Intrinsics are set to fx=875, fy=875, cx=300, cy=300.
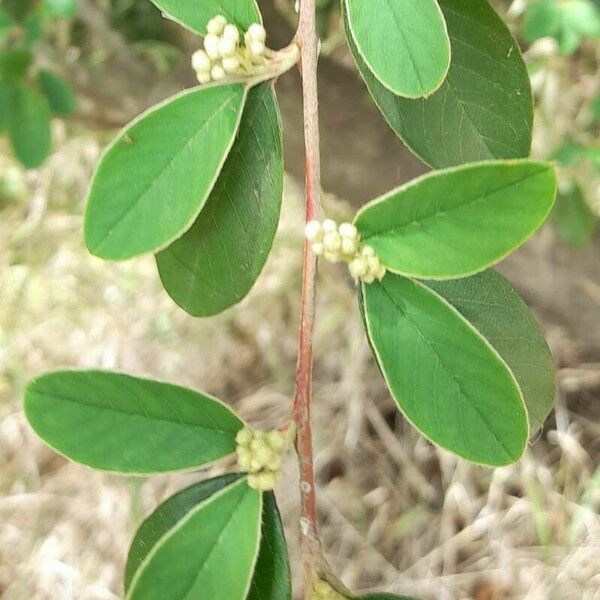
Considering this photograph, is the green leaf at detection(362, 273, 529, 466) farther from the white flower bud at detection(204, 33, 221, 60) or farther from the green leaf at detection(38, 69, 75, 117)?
the green leaf at detection(38, 69, 75, 117)

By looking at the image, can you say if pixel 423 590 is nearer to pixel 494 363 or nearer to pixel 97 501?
pixel 97 501

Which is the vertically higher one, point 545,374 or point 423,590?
point 545,374

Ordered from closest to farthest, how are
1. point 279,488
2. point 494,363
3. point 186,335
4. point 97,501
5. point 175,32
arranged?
point 494,363 < point 175,32 < point 279,488 < point 97,501 < point 186,335

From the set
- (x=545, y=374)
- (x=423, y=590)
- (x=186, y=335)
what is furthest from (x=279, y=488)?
(x=545, y=374)

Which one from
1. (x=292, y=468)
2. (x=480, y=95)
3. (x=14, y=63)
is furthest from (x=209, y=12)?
(x=292, y=468)

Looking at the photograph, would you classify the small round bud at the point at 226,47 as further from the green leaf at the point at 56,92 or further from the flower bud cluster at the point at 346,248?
the green leaf at the point at 56,92

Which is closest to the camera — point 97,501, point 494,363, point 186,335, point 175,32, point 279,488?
point 494,363

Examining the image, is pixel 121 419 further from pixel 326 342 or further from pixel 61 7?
pixel 326 342

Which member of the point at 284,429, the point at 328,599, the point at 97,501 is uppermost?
the point at 284,429
